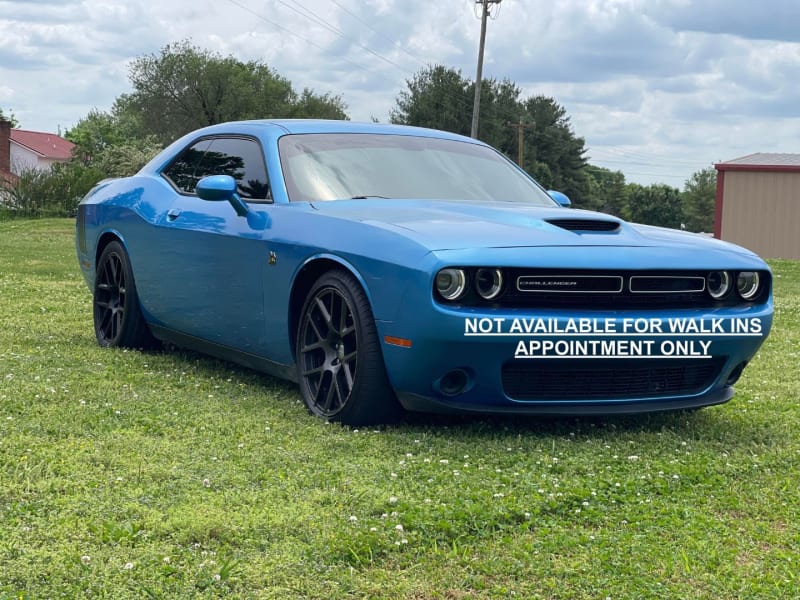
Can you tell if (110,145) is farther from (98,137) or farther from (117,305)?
(117,305)

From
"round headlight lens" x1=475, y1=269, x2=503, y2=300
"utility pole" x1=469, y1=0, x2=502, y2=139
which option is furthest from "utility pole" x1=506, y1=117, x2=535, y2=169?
"round headlight lens" x1=475, y1=269, x2=503, y2=300

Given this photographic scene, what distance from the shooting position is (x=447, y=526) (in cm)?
358

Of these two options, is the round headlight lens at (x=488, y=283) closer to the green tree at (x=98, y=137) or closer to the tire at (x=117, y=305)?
the tire at (x=117, y=305)

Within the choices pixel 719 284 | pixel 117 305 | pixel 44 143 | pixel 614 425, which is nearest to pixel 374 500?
pixel 614 425

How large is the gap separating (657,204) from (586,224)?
14703 centimetres

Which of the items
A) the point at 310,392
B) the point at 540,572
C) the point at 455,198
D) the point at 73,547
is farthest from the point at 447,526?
the point at 455,198

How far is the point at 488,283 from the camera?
464 centimetres

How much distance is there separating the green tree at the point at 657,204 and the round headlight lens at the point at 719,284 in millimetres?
144643

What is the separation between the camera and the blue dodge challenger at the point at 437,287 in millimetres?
4602

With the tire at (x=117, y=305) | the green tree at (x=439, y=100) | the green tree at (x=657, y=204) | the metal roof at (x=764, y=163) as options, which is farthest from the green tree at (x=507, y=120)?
the tire at (x=117, y=305)

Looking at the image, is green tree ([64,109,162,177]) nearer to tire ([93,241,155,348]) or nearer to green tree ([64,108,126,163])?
green tree ([64,108,126,163])

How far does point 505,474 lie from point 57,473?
167cm

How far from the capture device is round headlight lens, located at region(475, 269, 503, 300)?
4.58 m

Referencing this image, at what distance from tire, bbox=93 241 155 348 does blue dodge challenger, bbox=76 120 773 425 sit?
2.42 ft
